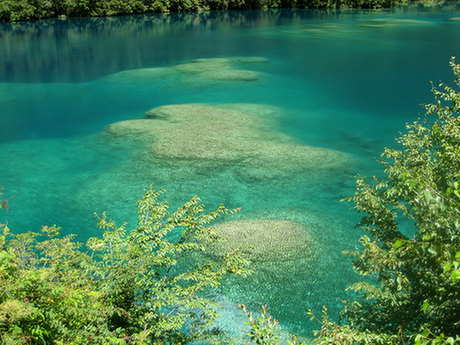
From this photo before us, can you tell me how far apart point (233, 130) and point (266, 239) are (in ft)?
36.4

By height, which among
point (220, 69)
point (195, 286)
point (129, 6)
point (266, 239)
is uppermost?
point (129, 6)

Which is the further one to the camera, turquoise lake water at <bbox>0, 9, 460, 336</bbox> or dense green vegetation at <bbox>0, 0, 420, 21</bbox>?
dense green vegetation at <bbox>0, 0, 420, 21</bbox>

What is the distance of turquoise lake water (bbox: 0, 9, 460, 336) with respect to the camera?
1469 cm

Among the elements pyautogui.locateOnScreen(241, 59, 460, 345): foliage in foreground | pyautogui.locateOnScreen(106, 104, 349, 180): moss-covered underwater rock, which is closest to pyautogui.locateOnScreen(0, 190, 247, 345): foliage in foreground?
pyautogui.locateOnScreen(241, 59, 460, 345): foliage in foreground

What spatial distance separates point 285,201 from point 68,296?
11.4 metres

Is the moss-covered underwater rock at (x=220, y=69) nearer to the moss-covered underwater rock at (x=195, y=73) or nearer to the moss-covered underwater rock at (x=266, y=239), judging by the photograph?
the moss-covered underwater rock at (x=195, y=73)

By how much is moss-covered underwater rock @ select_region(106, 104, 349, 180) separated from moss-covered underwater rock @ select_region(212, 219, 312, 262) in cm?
410

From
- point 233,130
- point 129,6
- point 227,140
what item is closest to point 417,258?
point 227,140

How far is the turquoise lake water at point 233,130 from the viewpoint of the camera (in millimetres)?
14686

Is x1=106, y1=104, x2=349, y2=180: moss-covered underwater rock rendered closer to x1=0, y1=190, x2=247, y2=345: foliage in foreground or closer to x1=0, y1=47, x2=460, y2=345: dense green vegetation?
x1=0, y1=47, x2=460, y2=345: dense green vegetation

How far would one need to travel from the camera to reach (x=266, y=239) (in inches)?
531

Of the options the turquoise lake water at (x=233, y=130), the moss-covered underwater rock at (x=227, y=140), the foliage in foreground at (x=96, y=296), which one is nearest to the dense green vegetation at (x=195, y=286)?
the foliage in foreground at (x=96, y=296)

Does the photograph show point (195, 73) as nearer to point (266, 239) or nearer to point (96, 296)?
point (266, 239)

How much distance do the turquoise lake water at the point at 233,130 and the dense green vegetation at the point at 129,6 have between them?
24723 mm
